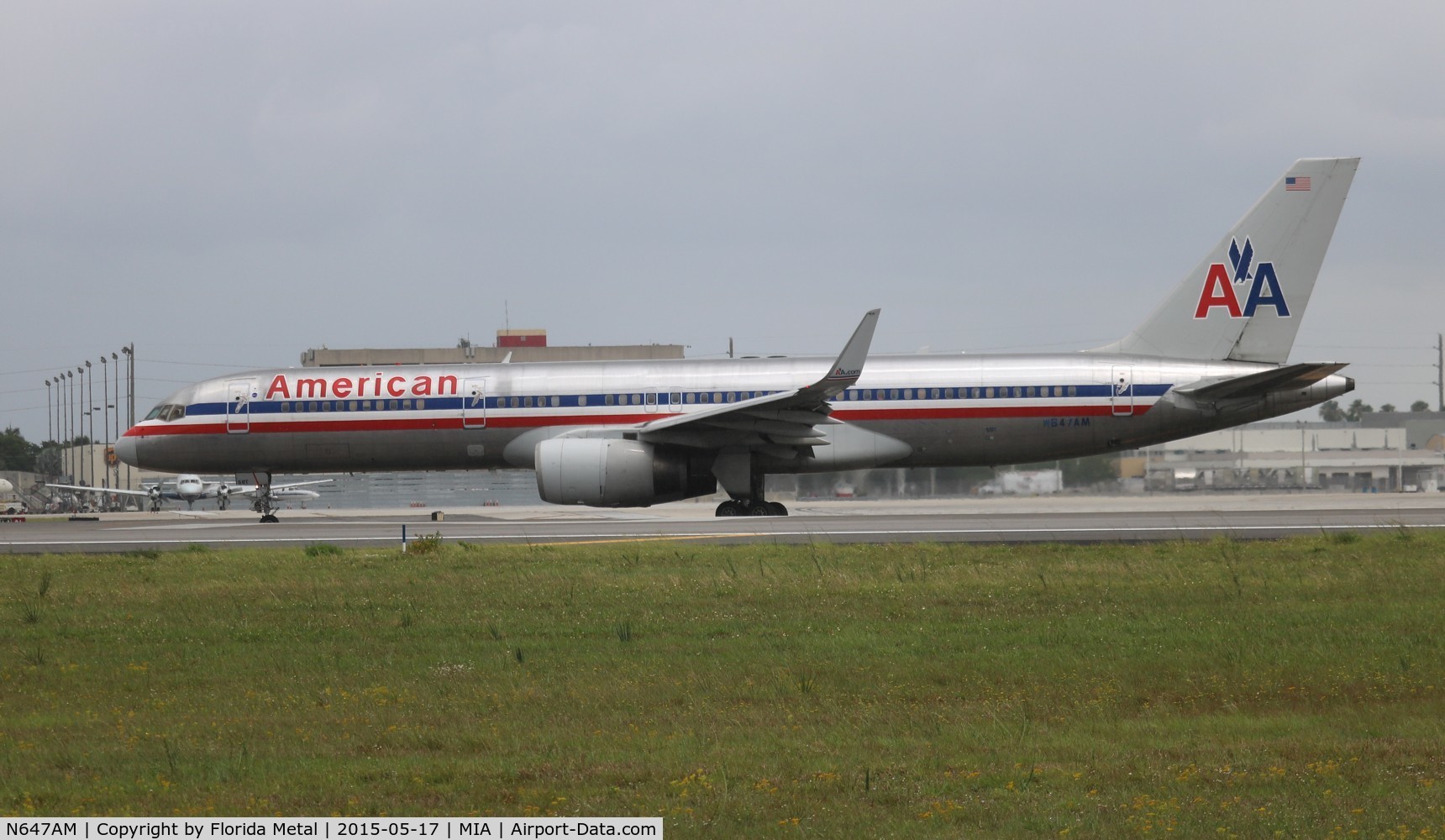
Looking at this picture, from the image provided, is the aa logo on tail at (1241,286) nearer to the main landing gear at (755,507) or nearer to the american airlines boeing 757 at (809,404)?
the american airlines boeing 757 at (809,404)

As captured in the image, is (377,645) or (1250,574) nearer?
(377,645)

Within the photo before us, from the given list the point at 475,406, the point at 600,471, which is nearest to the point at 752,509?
the point at 600,471

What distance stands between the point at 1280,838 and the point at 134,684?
7.88m

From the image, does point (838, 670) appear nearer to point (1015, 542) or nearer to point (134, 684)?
point (134, 684)

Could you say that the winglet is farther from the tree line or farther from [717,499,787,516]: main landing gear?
the tree line

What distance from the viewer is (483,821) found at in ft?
19.4

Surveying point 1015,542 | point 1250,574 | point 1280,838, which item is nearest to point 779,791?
point 1280,838

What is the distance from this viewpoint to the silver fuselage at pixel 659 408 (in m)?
28.9

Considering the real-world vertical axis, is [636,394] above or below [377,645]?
above

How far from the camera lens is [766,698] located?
8805 millimetres

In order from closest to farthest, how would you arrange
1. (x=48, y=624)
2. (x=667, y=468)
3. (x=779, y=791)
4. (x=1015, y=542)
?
(x=779, y=791)
(x=48, y=624)
(x=1015, y=542)
(x=667, y=468)

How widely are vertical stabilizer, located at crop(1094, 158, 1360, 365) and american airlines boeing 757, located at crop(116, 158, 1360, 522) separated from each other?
4cm

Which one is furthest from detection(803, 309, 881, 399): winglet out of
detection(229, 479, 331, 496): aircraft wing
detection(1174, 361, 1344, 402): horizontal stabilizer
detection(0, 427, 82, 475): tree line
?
detection(0, 427, 82, 475): tree line

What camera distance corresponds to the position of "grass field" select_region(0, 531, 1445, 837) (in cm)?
628
